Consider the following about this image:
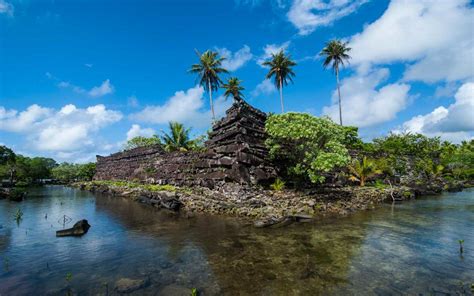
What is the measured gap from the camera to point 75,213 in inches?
703

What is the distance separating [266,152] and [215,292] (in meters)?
14.4

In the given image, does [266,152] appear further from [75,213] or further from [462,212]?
[75,213]

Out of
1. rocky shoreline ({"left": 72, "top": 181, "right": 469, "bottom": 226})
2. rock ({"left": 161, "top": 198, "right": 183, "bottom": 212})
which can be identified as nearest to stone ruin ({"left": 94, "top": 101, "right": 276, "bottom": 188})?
rocky shoreline ({"left": 72, "top": 181, "right": 469, "bottom": 226})

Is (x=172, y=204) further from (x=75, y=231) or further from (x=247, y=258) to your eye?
(x=247, y=258)

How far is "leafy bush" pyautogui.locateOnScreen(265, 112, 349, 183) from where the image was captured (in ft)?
52.4

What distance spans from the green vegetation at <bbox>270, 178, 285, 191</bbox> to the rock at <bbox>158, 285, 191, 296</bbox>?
1265 cm

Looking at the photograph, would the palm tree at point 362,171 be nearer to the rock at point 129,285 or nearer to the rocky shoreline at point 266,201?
the rocky shoreline at point 266,201

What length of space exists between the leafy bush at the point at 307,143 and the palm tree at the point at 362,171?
8.80 metres

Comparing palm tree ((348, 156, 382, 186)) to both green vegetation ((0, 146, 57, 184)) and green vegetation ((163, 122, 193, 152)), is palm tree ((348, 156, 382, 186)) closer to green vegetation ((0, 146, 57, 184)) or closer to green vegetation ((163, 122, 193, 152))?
green vegetation ((163, 122, 193, 152))

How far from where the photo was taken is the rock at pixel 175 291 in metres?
5.90

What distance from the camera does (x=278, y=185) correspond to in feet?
59.9

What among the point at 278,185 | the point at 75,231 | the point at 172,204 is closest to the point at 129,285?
the point at 75,231

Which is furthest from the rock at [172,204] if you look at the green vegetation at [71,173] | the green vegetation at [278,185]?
the green vegetation at [71,173]

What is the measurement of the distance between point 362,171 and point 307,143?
12.1 meters
